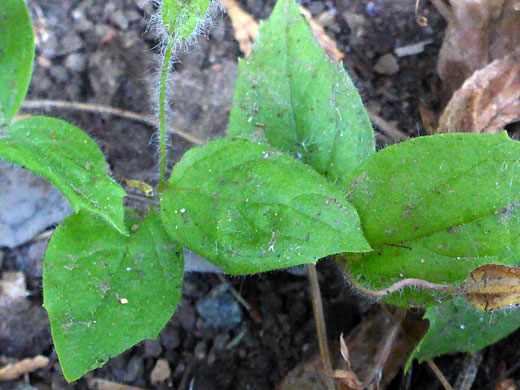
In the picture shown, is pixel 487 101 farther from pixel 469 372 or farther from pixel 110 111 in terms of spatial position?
pixel 110 111

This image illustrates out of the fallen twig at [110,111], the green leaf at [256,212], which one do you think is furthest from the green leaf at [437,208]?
the fallen twig at [110,111]

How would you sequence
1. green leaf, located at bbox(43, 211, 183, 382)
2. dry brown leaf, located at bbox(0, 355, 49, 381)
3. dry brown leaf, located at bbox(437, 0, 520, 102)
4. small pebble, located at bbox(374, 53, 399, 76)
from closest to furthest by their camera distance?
green leaf, located at bbox(43, 211, 183, 382)
dry brown leaf, located at bbox(0, 355, 49, 381)
dry brown leaf, located at bbox(437, 0, 520, 102)
small pebble, located at bbox(374, 53, 399, 76)

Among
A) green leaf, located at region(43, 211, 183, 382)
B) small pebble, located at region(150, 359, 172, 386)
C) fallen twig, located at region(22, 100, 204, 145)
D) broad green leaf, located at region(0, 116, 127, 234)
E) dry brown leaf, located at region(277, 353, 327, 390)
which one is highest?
broad green leaf, located at region(0, 116, 127, 234)

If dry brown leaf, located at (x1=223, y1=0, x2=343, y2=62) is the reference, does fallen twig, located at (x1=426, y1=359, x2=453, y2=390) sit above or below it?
below

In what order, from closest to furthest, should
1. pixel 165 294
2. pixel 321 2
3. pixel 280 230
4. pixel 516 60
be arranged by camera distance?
pixel 280 230 → pixel 165 294 → pixel 516 60 → pixel 321 2

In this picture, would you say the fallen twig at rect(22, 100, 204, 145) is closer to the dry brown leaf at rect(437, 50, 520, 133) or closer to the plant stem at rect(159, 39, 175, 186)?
the plant stem at rect(159, 39, 175, 186)

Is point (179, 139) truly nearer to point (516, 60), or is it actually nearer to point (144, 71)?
point (144, 71)

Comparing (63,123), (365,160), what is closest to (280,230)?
(365,160)

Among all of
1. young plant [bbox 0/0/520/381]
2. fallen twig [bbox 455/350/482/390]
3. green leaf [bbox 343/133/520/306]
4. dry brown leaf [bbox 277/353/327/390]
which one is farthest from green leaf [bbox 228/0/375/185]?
fallen twig [bbox 455/350/482/390]
